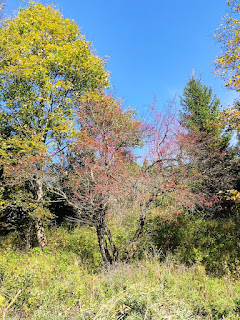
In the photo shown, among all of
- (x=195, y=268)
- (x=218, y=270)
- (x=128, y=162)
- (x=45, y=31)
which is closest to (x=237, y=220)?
(x=218, y=270)

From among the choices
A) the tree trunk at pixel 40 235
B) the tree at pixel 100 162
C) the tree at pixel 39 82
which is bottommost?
the tree trunk at pixel 40 235

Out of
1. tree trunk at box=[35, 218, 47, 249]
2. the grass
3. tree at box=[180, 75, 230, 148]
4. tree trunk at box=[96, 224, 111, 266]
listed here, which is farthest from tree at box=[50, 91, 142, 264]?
tree at box=[180, 75, 230, 148]

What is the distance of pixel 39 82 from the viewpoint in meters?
7.47

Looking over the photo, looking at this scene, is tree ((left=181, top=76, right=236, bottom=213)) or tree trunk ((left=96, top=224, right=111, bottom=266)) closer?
tree trunk ((left=96, top=224, right=111, bottom=266))

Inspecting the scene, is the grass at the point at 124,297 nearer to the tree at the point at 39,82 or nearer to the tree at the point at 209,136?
the tree at the point at 39,82

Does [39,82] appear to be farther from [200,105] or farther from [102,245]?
[200,105]

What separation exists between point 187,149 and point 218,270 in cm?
367

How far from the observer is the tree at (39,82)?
6.92 m

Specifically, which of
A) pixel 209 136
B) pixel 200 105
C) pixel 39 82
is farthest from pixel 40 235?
pixel 200 105

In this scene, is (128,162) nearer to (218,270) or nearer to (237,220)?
(218,270)

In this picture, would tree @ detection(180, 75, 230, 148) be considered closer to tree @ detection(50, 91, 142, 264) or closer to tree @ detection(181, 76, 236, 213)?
tree @ detection(181, 76, 236, 213)

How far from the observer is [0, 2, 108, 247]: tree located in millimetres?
6918

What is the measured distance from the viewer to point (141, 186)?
6.15m

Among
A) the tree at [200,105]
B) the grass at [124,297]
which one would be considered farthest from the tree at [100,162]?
the tree at [200,105]
